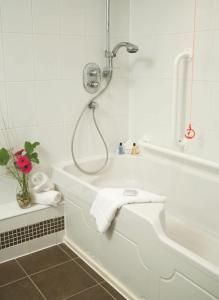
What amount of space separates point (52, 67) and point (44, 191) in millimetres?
866

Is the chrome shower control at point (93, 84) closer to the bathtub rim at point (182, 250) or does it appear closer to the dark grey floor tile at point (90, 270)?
the bathtub rim at point (182, 250)

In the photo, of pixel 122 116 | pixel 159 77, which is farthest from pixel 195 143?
pixel 122 116

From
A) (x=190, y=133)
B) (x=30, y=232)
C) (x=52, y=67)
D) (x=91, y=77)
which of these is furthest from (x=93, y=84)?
(x=30, y=232)

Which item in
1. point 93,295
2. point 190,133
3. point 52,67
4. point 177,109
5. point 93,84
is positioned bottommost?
point 93,295

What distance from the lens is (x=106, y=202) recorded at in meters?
1.83

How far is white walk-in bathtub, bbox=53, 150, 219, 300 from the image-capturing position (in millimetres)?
1449

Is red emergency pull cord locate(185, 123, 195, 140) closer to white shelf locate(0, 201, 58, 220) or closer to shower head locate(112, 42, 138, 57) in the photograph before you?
shower head locate(112, 42, 138, 57)

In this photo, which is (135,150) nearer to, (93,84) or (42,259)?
(93,84)

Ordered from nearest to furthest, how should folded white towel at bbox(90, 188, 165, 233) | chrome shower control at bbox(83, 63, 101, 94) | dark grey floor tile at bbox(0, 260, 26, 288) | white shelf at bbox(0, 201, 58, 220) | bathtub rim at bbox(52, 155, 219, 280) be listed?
bathtub rim at bbox(52, 155, 219, 280)
folded white towel at bbox(90, 188, 165, 233)
dark grey floor tile at bbox(0, 260, 26, 288)
white shelf at bbox(0, 201, 58, 220)
chrome shower control at bbox(83, 63, 101, 94)

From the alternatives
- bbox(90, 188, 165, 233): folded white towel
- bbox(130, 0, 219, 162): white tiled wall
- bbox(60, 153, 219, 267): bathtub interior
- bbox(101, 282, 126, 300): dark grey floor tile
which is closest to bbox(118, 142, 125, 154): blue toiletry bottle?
bbox(60, 153, 219, 267): bathtub interior

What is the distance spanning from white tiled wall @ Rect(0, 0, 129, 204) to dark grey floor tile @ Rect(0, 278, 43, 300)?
582 mm

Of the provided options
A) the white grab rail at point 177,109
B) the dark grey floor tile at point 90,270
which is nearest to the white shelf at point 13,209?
the dark grey floor tile at point 90,270

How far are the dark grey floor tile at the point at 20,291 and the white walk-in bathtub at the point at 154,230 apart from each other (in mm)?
399

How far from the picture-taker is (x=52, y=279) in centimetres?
200
